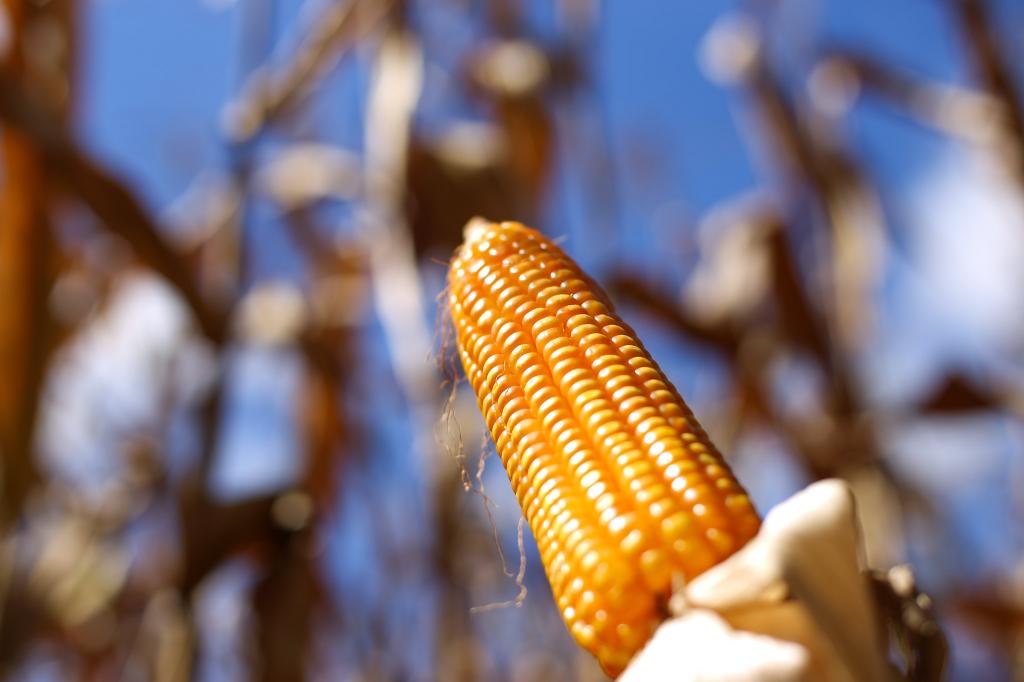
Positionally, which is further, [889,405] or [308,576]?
[889,405]

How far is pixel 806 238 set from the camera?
86.3 inches

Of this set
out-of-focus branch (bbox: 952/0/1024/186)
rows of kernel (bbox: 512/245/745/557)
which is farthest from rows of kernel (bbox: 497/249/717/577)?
out-of-focus branch (bbox: 952/0/1024/186)

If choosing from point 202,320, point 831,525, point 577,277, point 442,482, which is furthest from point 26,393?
point 831,525

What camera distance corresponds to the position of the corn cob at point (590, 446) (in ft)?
1.31

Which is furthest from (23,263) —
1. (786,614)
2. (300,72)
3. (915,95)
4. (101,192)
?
(915,95)

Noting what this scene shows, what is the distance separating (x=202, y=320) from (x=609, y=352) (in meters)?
1.08

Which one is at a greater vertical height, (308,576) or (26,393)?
(26,393)

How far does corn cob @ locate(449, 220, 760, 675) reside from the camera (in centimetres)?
40

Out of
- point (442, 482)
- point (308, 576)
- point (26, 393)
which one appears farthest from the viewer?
point (442, 482)

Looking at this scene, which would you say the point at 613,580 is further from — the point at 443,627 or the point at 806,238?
the point at 806,238

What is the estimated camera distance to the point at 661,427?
427mm

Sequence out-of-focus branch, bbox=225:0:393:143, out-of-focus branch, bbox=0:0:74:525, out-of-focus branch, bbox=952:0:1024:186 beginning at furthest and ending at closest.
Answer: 1. out-of-focus branch, bbox=952:0:1024:186
2. out-of-focus branch, bbox=225:0:393:143
3. out-of-focus branch, bbox=0:0:74:525

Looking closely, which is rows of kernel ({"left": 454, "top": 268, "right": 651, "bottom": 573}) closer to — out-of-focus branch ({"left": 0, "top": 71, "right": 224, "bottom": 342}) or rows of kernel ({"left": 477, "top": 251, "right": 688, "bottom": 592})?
rows of kernel ({"left": 477, "top": 251, "right": 688, "bottom": 592})

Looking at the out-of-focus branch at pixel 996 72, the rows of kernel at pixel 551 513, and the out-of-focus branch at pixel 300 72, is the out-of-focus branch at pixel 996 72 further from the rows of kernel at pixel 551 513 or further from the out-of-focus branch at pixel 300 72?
the rows of kernel at pixel 551 513
